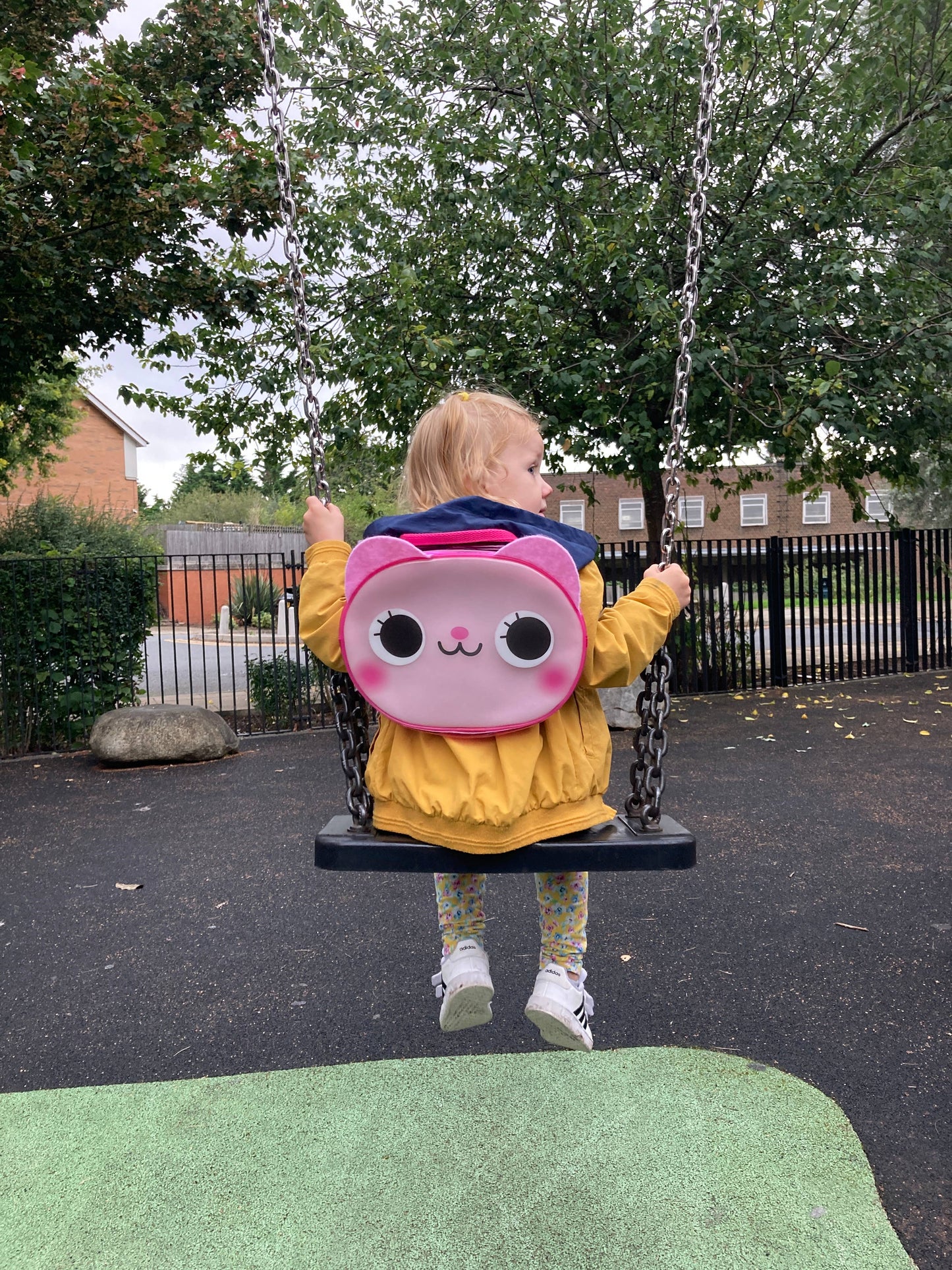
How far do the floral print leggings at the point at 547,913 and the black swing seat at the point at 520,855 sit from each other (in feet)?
0.97

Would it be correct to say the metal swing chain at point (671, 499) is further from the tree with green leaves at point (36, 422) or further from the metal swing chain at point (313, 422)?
the tree with green leaves at point (36, 422)

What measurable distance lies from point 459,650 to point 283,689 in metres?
7.65

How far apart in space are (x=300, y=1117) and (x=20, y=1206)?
642 millimetres

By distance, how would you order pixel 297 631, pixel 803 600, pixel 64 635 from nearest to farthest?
pixel 64 635, pixel 297 631, pixel 803 600

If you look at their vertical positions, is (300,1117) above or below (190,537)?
below

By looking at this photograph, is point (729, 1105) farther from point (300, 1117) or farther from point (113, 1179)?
point (113, 1179)

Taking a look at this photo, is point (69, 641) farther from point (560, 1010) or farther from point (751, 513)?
point (751, 513)

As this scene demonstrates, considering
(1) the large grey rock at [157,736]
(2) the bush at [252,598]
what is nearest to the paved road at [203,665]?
(2) the bush at [252,598]

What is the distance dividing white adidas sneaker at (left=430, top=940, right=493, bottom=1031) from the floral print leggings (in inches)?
1.8

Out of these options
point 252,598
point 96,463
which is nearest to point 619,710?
point 252,598

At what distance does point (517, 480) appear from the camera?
198cm

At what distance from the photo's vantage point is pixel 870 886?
3.99 metres

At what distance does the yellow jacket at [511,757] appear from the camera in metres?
1.77

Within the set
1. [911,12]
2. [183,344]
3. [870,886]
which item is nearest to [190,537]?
[183,344]
